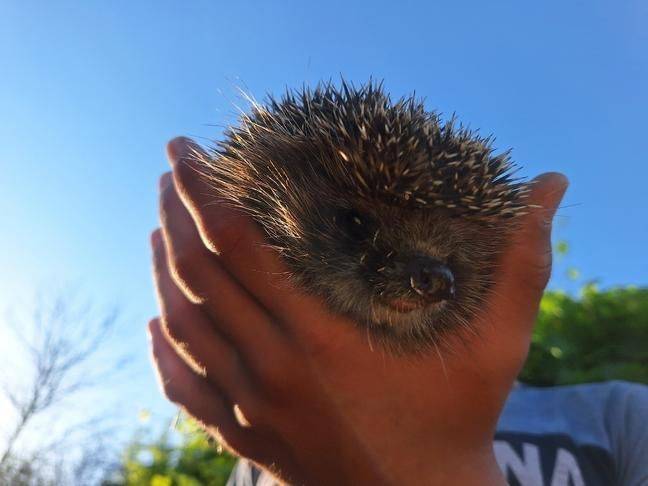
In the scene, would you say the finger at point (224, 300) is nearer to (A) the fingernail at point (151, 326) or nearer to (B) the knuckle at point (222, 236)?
(B) the knuckle at point (222, 236)

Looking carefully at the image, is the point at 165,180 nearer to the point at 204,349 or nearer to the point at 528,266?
the point at 204,349

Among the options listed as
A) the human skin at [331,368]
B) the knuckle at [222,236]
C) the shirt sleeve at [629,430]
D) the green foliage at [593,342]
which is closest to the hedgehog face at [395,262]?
the human skin at [331,368]

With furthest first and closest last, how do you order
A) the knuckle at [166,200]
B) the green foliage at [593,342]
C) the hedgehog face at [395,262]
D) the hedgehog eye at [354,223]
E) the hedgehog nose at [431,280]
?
1. the green foliage at [593,342]
2. the knuckle at [166,200]
3. the hedgehog eye at [354,223]
4. the hedgehog face at [395,262]
5. the hedgehog nose at [431,280]

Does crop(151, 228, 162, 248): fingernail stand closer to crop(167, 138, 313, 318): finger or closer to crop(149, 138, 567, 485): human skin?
crop(149, 138, 567, 485): human skin

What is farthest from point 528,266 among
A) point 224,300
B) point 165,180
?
point 165,180

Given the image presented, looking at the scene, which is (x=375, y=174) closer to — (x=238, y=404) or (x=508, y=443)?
(x=238, y=404)

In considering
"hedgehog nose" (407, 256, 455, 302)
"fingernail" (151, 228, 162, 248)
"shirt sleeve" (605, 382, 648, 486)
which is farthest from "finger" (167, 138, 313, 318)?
"shirt sleeve" (605, 382, 648, 486)
